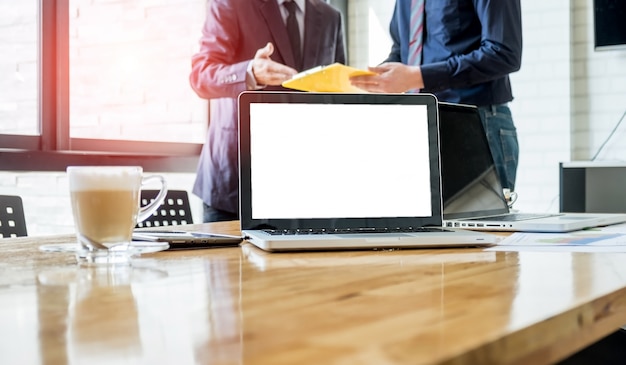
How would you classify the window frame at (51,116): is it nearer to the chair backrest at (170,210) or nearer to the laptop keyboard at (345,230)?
the chair backrest at (170,210)

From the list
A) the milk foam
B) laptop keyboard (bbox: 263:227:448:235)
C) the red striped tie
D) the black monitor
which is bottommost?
laptop keyboard (bbox: 263:227:448:235)

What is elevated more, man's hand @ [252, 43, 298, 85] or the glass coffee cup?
man's hand @ [252, 43, 298, 85]

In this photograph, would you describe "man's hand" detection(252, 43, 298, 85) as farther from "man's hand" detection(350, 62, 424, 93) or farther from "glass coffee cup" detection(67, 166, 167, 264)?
"glass coffee cup" detection(67, 166, 167, 264)

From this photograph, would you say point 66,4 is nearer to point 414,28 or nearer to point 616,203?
point 414,28

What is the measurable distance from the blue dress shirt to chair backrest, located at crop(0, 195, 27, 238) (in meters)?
1.08

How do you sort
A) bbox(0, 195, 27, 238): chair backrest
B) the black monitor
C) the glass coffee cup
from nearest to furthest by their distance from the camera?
1. the glass coffee cup
2. bbox(0, 195, 27, 238): chair backrest
3. the black monitor

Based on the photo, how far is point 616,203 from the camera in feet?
12.2

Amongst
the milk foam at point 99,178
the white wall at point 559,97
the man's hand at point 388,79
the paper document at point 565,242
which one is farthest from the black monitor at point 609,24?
the milk foam at point 99,178

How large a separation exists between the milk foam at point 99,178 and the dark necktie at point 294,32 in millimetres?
1655

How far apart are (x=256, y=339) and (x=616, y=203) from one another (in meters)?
3.67

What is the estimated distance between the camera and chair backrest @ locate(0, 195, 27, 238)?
50.7 inches

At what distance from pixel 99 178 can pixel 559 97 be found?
3.51m

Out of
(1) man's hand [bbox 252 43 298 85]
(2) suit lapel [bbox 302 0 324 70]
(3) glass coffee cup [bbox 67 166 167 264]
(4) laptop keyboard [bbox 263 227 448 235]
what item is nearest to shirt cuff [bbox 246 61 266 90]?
(1) man's hand [bbox 252 43 298 85]

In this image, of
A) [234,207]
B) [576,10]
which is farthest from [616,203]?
[234,207]
